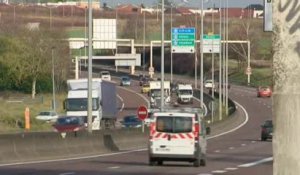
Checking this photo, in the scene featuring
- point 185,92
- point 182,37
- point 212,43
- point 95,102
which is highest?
point 182,37

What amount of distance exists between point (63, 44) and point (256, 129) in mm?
A: 40794

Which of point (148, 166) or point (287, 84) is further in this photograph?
point (148, 166)

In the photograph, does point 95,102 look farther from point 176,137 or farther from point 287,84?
point 287,84

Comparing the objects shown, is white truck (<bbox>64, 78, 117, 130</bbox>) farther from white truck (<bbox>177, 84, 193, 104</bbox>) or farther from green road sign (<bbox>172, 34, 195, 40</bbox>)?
white truck (<bbox>177, 84, 193, 104</bbox>)

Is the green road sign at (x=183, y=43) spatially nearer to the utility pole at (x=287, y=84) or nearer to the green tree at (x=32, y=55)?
the green tree at (x=32, y=55)

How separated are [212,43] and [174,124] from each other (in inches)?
2214

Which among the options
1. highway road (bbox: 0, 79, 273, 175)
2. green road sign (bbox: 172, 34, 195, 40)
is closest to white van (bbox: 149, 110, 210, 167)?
highway road (bbox: 0, 79, 273, 175)

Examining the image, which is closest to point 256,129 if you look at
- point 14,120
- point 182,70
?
point 14,120

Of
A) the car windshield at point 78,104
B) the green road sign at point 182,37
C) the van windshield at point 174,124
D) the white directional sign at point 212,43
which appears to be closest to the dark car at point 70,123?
the car windshield at point 78,104

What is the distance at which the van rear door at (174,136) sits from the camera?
3391cm

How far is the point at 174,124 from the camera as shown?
113 feet

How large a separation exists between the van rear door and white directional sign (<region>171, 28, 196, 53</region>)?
4497 cm

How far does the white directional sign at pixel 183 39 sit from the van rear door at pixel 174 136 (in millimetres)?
44972

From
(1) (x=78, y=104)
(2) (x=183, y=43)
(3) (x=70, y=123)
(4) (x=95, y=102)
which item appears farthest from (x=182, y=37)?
(3) (x=70, y=123)
